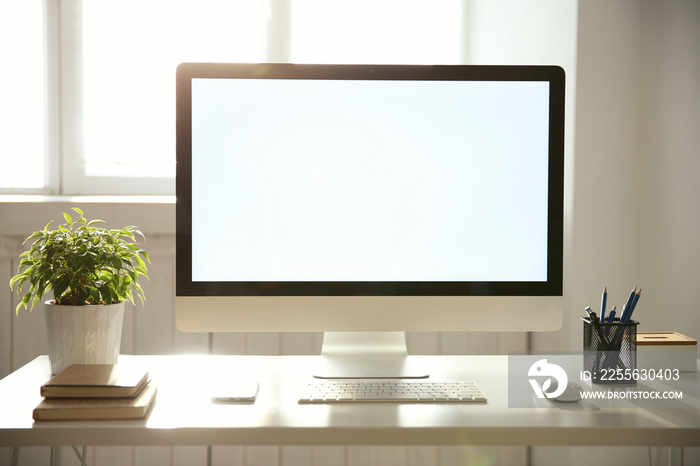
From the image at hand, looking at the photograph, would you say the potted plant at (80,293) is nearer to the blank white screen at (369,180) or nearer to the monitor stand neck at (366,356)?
the blank white screen at (369,180)

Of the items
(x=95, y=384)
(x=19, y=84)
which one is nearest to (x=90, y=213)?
(x=19, y=84)

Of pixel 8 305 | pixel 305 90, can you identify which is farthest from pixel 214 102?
pixel 8 305

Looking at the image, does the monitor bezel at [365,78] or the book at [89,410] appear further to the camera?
the monitor bezel at [365,78]

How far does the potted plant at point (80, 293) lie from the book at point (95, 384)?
0.09 m

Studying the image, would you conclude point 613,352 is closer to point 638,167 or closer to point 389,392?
point 389,392

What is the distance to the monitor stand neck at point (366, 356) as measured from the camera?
1023mm

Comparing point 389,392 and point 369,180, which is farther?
point 369,180

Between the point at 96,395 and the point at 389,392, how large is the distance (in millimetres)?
419

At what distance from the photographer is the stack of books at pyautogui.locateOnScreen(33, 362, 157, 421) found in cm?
82

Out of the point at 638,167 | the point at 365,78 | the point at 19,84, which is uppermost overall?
the point at 19,84

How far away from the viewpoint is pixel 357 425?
80cm

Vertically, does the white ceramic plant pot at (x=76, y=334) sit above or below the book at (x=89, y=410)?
above

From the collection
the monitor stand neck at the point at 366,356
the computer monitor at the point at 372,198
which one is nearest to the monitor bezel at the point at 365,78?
the computer monitor at the point at 372,198

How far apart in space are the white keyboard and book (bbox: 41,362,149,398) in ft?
0.79
